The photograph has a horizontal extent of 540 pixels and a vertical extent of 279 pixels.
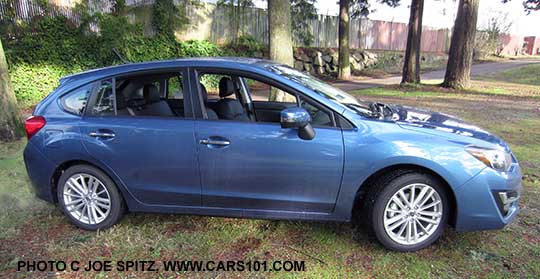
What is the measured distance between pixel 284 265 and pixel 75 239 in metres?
1.92

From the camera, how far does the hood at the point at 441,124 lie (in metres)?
2.99

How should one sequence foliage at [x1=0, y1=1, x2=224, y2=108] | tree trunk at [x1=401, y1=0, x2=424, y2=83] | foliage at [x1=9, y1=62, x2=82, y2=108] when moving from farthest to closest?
tree trunk at [x1=401, y1=0, x2=424, y2=83]
foliage at [x1=0, y1=1, x2=224, y2=108]
foliage at [x1=9, y1=62, x2=82, y2=108]

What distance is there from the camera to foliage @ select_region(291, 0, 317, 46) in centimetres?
1958

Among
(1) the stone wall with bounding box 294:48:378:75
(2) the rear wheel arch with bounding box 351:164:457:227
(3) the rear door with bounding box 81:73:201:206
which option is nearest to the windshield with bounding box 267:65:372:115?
(2) the rear wheel arch with bounding box 351:164:457:227

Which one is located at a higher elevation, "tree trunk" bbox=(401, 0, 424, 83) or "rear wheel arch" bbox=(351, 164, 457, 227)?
"tree trunk" bbox=(401, 0, 424, 83)

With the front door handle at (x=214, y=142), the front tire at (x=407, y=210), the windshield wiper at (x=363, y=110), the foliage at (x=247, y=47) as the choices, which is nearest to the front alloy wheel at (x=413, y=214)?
the front tire at (x=407, y=210)

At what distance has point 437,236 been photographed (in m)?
2.97

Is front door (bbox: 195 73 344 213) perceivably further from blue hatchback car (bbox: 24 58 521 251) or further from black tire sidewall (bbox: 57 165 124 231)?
black tire sidewall (bbox: 57 165 124 231)

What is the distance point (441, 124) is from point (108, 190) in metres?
3.02

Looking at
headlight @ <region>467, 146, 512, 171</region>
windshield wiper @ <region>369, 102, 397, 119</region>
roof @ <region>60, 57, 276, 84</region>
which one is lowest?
headlight @ <region>467, 146, 512, 171</region>

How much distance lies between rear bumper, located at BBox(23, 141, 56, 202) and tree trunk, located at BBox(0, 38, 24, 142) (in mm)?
3556

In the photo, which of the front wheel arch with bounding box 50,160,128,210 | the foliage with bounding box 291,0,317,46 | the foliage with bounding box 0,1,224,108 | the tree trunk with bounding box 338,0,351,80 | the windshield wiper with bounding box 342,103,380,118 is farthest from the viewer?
the foliage with bounding box 291,0,317,46

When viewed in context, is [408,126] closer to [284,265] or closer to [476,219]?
[476,219]

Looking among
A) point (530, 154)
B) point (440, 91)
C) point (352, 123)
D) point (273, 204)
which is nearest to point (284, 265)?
point (273, 204)
